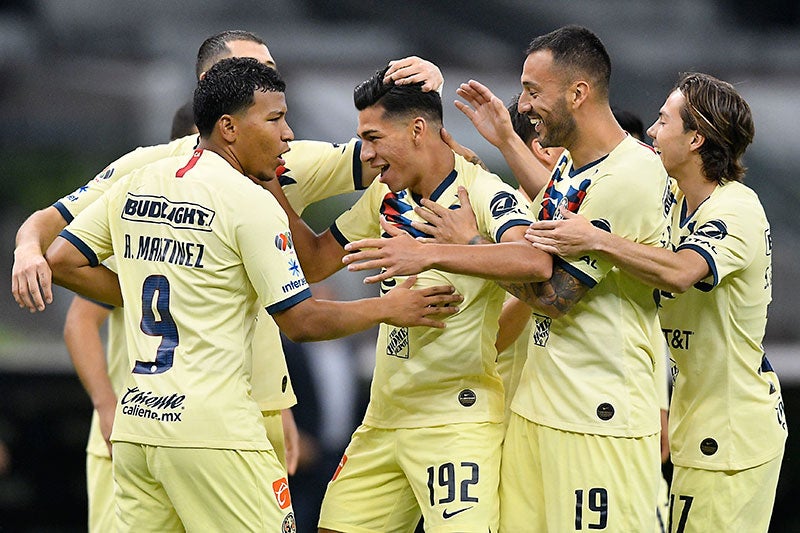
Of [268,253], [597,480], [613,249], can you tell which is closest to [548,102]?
[613,249]

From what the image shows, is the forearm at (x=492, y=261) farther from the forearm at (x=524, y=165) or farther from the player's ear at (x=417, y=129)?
the forearm at (x=524, y=165)

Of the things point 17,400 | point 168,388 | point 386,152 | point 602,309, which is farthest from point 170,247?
point 17,400

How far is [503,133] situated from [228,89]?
1.16 metres

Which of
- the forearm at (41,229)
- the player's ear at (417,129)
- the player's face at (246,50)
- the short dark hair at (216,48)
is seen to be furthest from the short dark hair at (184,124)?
the player's ear at (417,129)

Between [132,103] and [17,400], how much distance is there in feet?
6.91

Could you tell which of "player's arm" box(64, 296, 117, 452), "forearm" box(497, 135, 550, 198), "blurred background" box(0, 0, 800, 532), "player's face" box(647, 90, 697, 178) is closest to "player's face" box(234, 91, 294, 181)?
"forearm" box(497, 135, 550, 198)

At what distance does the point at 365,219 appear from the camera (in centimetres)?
444

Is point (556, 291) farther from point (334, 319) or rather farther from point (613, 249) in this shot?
point (334, 319)

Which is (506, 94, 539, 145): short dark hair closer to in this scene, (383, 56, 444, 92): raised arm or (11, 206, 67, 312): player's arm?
(383, 56, 444, 92): raised arm

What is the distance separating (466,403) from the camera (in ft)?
13.5

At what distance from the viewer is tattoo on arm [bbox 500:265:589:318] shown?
3.87 meters

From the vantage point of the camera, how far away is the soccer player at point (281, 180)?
4.08 m

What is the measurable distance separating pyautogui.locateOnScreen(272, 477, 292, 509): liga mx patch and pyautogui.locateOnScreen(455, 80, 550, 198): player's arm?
1518 millimetres

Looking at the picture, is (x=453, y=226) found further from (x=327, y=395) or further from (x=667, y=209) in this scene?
(x=327, y=395)
